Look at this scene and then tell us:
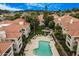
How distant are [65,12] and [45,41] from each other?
1.91ft

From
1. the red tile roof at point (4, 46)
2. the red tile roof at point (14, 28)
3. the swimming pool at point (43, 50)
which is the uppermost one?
the red tile roof at point (14, 28)

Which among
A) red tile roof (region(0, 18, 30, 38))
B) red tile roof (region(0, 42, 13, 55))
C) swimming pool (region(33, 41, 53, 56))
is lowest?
swimming pool (region(33, 41, 53, 56))

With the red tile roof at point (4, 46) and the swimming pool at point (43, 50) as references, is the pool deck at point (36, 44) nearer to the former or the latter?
the swimming pool at point (43, 50)

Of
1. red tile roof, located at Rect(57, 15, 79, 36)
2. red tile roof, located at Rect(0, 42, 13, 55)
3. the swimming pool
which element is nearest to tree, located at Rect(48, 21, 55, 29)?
red tile roof, located at Rect(57, 15, 79, 36)

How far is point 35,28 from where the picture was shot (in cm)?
330

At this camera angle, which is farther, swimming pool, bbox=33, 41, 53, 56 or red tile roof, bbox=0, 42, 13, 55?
swimming pool, bbox=33, 41, 53, 56

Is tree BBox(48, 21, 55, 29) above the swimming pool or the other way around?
above

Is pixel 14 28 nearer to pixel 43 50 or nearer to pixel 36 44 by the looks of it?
pixel 36 44

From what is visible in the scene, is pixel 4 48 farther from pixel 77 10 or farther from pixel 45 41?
pixel 77 10

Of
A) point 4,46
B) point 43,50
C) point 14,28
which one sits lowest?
point 43,50

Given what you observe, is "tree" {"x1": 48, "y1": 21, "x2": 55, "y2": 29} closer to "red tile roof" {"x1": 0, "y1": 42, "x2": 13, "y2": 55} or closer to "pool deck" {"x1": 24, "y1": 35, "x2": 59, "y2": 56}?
"pool deck" {"x1": 24, "y1": 35, "x2": 59, "y2": 56}

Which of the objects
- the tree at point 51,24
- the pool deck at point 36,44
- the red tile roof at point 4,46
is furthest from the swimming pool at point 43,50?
the red tile roof at point 4,46

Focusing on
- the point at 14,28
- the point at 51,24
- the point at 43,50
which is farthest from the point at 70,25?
the point at 14,28

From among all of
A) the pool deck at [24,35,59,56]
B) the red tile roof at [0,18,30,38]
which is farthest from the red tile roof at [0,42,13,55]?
the pool deck at [24,35,59,56]
